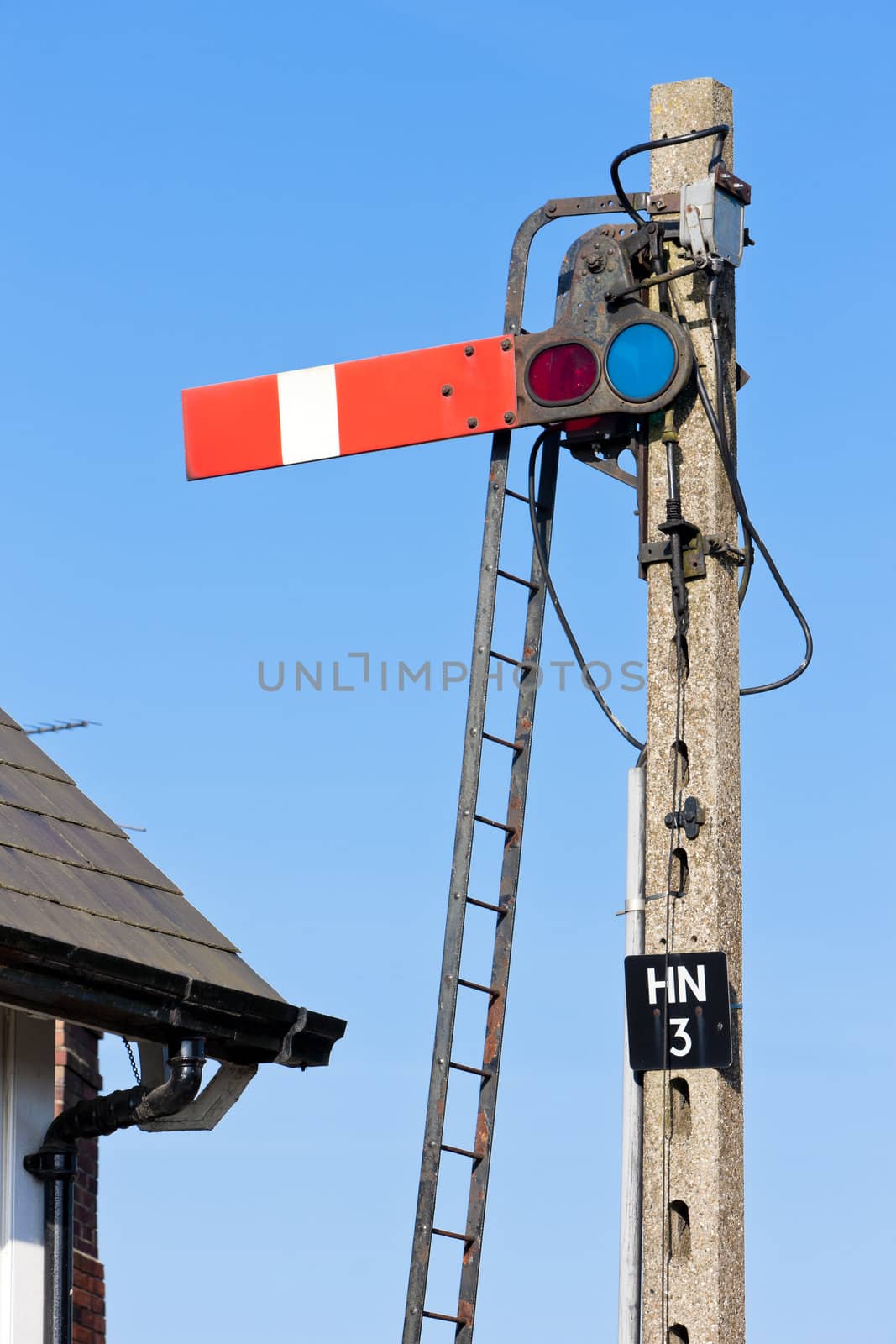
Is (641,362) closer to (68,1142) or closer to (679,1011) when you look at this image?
(679,1011)

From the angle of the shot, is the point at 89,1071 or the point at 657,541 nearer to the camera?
the point at 657,541

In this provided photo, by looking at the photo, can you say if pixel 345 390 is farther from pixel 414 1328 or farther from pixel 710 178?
pixel 414 1328

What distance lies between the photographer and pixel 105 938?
20.3 ft

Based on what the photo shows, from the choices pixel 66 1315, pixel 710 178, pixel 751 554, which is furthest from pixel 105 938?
pixel 710 178

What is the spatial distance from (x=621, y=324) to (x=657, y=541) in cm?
63

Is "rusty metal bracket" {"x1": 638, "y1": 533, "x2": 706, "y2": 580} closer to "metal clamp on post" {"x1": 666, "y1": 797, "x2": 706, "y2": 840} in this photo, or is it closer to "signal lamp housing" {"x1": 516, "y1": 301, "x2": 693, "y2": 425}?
"signal lamp housing" {"x1": 516, "y1": 301, "x2": 693, "y2": 425}

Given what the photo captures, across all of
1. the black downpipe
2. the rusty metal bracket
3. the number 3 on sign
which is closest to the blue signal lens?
the rusty metal bracket

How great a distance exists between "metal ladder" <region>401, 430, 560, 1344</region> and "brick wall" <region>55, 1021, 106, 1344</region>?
2915 millimetres

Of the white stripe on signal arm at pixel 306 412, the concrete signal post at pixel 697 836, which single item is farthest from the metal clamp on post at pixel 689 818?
the white stripe on signal arm at pixel 306 412

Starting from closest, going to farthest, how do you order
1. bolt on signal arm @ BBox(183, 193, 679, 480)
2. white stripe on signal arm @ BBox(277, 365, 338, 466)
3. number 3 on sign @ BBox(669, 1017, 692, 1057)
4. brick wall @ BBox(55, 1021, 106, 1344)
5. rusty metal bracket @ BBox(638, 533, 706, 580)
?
number 3 on sign @ BBox(669, 1017, 692, 1057) → rusty metal bracket @ BBox(638, 533, 706, 580) → bolt on signal arm @ BBox(183, 193, 679, 480) → white stripe on signal arm @ BBox(277, 365, 338, 466) → brick wall @ BBox(55, 1021, 106, 1344)

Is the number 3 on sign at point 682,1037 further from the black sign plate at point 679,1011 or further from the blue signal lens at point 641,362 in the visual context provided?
the blue signal lens at point 641,362

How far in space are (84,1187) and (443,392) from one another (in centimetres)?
399

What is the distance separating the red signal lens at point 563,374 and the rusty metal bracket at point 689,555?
541mm

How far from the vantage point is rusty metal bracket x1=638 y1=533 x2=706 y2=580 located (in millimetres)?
5430
